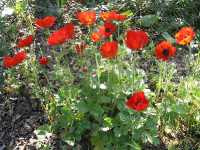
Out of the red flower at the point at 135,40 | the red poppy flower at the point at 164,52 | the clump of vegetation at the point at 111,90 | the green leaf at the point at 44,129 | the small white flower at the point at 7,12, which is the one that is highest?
the red flower at the point at 135,40

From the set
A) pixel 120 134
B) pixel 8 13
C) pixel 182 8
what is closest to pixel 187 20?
pixel 182 8

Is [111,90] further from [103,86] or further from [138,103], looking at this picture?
[138,103]

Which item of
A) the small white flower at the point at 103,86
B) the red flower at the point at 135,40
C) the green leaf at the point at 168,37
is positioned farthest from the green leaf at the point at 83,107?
the green leaf at the point at 168,37

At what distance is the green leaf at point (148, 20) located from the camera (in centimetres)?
483

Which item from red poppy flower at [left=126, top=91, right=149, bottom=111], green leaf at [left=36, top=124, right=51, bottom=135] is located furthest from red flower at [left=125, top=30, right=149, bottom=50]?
green leaf at [left=36, top=124, right=51, bottom=135]

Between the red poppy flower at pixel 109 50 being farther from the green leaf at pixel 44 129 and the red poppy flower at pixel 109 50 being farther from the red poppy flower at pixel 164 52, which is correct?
A: the green leaf at pixel 44 129

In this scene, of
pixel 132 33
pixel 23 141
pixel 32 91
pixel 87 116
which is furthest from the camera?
pixel 32 91

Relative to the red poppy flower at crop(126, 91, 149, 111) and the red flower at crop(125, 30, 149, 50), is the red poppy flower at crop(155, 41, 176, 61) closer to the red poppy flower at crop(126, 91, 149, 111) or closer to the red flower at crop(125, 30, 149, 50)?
the red flower at crop(125, 30, 149, 50)

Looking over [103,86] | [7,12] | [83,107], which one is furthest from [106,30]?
[7,12]

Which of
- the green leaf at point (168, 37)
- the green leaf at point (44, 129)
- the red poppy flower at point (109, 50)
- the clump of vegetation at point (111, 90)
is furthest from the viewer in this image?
the green leaf at point (168, 37)

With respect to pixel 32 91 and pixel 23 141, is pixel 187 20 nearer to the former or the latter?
pixel 32 91

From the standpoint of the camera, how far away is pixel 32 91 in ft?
13.2

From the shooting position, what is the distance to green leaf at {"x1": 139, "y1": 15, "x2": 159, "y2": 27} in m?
4.83

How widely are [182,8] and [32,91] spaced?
188cm
